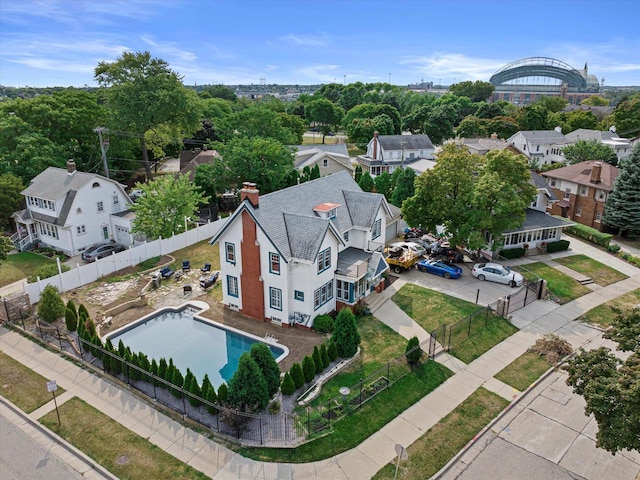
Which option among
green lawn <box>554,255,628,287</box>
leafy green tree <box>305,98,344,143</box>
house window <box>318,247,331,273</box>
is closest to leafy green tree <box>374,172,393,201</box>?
green lawn <box>554,255,628,287</box>

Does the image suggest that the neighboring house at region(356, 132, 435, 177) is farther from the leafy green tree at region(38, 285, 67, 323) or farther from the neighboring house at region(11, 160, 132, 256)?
the leafy green tree at region(38, 285, 67, 323)

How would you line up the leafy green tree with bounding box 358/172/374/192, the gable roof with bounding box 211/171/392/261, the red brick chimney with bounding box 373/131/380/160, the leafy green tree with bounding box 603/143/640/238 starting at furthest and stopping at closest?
the red brick chimney with bounding box 373/131/380/160 < the leafy green tree with bounding box 358/172/374/192 < the leafy green tree with bounding box 603/143/640/238 < the gable roof with bounding box 211/171/392/261

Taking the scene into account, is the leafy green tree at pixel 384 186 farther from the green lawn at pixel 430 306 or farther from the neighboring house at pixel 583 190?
the green lawn at pixel 430 306

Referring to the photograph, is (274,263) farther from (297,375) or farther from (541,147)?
(541,147)

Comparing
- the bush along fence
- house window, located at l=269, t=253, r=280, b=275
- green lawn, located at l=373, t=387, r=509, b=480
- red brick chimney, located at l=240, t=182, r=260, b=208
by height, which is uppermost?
red brick chimney, located at l=240, t=182, r=260, b=208

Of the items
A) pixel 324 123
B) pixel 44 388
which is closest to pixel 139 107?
pixel 44 388

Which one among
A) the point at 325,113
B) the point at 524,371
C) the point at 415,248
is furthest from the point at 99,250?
the point at 325,113

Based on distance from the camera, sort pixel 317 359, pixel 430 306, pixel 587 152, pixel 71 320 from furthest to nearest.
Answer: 1. pixel 587 152
2. pixel 430 306
3. pixel 71 320
4. pixel 317 359
